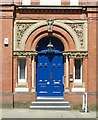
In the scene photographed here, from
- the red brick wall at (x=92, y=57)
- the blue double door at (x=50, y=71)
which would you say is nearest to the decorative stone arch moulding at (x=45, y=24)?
the red brick wall at (x=92, y=57)

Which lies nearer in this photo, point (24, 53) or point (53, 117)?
point (53, 117)

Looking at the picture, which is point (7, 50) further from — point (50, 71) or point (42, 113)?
point (42, 113)

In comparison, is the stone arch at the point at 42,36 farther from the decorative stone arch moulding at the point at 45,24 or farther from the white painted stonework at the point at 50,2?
the white painted stonework at the point at 50,2

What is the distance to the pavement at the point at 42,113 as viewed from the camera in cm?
1424

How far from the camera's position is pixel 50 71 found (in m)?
16.7

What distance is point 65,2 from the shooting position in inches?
647

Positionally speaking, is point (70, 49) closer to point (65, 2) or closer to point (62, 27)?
point (62, 27)

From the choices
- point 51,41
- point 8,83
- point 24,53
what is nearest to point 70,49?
point 51,41

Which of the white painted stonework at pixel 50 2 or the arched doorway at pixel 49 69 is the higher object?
the white painted stonework at pixel 50 2

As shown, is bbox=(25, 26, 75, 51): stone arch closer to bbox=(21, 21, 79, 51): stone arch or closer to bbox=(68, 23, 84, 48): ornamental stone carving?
bbox=(21, 21, 79, 51): stone arch

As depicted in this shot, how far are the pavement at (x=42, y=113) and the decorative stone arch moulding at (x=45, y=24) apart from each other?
9.66 feet

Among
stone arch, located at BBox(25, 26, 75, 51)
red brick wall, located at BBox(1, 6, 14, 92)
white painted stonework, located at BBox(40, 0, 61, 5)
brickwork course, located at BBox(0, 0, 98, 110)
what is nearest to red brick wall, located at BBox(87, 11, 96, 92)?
brickwork course, located at BBox(0, 0, 98, 110)

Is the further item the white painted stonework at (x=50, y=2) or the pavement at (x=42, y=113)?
the white painted stonework at (x=50, y=2)

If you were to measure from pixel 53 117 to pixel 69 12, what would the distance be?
522 centimetres
